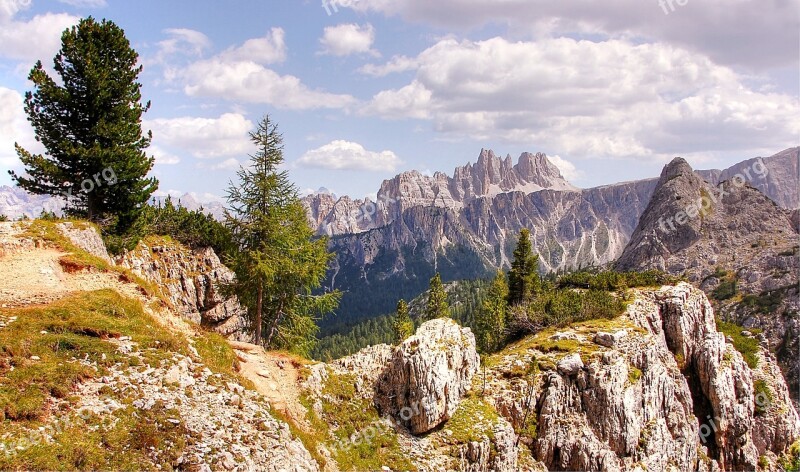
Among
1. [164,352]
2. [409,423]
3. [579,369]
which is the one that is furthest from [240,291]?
[579,369]

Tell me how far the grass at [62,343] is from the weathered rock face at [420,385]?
13.9m

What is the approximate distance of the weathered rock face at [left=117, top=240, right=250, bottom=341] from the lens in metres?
39.2

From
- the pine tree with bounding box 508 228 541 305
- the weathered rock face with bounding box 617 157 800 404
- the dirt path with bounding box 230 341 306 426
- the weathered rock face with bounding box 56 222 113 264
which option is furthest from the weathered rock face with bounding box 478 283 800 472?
the weathered rock face with bounding box 617 157 800 404

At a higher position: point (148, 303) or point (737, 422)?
point (148, 303)

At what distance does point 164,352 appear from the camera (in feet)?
62.9

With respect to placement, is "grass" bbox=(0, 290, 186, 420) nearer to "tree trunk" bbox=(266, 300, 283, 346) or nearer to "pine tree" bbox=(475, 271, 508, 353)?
"tree trunk" bbox=(266, 300, 283, 346)

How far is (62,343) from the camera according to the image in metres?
16.9

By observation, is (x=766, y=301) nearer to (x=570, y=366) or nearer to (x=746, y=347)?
(x=746, y=347)

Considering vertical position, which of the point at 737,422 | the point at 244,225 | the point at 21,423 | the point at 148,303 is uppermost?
the point at 244,225

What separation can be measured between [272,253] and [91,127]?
18.1m

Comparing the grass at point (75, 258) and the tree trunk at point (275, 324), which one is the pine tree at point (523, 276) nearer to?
the tree trunk at point (275, 324)

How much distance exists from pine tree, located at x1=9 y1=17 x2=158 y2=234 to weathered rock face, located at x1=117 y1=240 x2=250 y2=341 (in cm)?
540

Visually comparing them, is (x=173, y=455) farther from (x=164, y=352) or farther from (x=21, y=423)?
(x=164, y=352)

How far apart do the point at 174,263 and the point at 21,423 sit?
31282 mm
